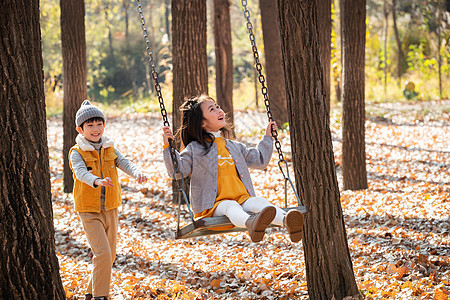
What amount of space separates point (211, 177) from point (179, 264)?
184 cm

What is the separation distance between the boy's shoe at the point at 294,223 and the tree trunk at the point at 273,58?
1032 cm

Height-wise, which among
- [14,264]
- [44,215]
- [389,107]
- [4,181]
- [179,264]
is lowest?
[179,264]

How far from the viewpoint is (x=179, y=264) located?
597 centimetres

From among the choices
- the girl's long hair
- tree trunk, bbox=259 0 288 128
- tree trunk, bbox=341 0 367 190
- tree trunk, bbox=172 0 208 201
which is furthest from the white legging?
tree trunk, bbox=259 0 288 128

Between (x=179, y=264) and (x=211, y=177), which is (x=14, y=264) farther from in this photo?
(x=179, y=264)

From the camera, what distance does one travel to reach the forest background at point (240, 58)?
1984 cm

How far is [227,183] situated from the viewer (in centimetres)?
452

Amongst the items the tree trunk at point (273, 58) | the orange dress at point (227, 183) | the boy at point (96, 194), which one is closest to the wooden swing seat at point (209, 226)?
the orange dress at point (227, 183)

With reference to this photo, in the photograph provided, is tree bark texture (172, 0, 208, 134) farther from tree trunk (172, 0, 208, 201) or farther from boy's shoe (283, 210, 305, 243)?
boy's shoe (283, 210, 305, 243)

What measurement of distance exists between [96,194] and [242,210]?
123 cm

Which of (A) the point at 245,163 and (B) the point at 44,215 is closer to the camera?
(B) the point at 44,215

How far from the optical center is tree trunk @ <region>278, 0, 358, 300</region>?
13.9 ft

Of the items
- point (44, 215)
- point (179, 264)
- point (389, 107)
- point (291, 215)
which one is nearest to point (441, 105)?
point (389, 107)

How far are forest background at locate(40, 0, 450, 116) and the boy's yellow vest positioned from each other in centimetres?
1030
